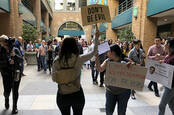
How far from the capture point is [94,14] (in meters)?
2.47


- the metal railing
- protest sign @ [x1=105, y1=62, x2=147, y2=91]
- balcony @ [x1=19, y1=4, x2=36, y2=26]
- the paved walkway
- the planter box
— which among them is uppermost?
the metal railing

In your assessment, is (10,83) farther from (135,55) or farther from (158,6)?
(158,6)

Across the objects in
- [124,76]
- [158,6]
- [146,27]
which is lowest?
[124,76]

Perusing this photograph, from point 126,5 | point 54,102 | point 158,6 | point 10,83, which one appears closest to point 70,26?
point 126,5

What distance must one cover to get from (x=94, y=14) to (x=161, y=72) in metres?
1.51

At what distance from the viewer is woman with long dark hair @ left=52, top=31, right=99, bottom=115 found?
2.05m

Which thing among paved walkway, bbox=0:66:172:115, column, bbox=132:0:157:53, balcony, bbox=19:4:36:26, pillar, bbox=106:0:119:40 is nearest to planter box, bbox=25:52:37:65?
balcony, bbox=19:4:36:26

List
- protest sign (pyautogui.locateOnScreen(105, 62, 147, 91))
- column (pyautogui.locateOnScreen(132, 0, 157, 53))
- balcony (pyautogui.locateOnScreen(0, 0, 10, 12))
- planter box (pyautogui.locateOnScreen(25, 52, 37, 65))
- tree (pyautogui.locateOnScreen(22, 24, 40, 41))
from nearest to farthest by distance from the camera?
protest sign (pyautogui.locateOnScreen(105, 62, 147, 91)) < balcony (pyautogui.locateOnScreen(0, 0, 10, 12)) < column (pyautogui.locateOnScreen(132, 0, 157, 53)) < planter box (pyautogui.locateOnScreen(25, 52, 37, 65)) < tree (pyautogui.locateOnScreen(22, 24, 40, 41))

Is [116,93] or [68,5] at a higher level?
[68,5]

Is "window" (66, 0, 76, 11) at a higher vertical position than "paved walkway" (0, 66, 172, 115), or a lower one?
higher

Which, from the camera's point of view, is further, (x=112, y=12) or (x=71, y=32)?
(x=71, y=32)

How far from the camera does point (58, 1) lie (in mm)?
37188

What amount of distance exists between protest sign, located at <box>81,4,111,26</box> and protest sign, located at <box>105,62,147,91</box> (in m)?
0.70

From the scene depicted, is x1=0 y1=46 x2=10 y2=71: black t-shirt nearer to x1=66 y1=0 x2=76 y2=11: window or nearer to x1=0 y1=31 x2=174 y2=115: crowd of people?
x1=0 y1=31 x2=174 y2=115: crowd of people
